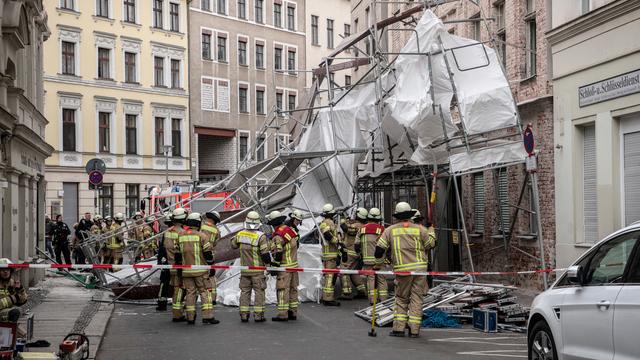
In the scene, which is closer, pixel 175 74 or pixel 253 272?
pixel 253 272

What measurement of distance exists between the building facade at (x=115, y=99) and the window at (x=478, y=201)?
22.2m

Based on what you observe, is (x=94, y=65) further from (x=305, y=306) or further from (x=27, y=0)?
(x=305, y=306)

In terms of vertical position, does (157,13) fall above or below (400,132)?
above

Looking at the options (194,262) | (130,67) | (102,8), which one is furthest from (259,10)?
(194,262)

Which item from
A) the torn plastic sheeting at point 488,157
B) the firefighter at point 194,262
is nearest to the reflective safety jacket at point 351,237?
the torn plastic sheeting at point 488,157

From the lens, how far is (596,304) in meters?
7.08

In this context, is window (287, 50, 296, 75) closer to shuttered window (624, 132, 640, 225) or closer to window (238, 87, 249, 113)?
window (238, 87, 249, 113)

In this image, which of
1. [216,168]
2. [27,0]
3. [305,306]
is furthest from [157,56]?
[305,306]

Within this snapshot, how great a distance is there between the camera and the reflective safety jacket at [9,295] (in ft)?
29.8

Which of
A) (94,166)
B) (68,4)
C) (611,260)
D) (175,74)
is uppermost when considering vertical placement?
(68,4)

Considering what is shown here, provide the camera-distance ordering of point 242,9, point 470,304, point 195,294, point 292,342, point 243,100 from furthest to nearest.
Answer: point 243,100 → point 242,9 → point 195,294 → point 470,304 → point 292,342

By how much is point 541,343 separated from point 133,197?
38.9 metres

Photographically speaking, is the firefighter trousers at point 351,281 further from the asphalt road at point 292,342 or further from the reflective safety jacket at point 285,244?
the reflective safety jacket at point 285,244

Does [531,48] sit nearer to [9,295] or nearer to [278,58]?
[9,295]
